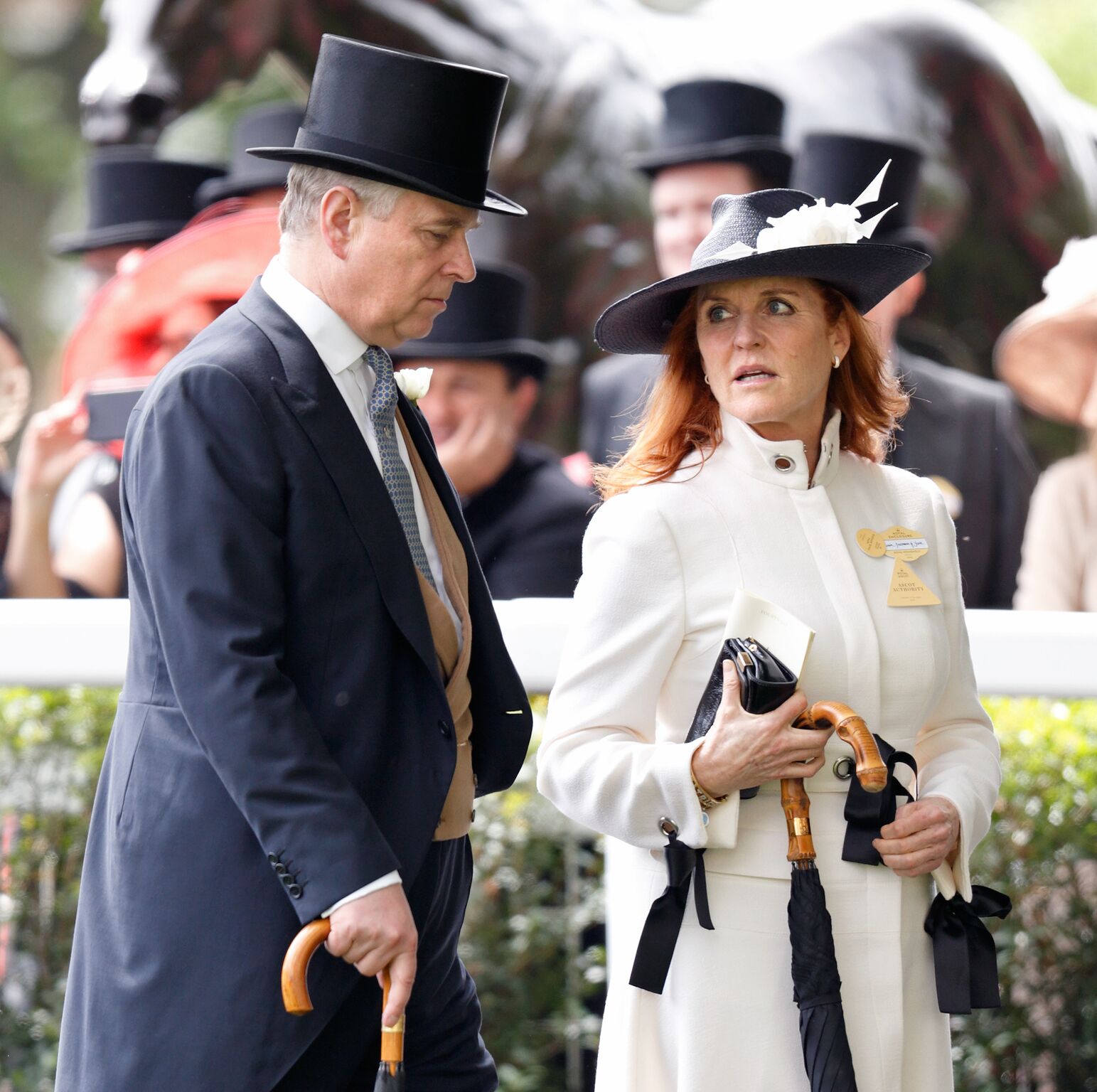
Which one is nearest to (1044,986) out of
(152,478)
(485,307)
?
(485,307)

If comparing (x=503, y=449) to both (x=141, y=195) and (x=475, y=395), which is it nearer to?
(x=475, y=395)

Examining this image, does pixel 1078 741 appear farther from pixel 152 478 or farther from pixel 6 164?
pixel 6 164

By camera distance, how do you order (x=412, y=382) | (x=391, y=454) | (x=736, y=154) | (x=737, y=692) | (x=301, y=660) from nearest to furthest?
1. (x=301, y=660)
2. (x=737, y=692)
3. (x=391, y=454)
4. (x=412, y=382)
5. (x=736, y=154)

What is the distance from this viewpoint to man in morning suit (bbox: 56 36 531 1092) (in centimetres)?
166

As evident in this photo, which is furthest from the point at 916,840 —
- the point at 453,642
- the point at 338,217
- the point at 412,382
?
the point at 338,217

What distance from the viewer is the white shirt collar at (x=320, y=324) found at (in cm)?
189

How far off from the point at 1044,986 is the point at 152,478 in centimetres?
306

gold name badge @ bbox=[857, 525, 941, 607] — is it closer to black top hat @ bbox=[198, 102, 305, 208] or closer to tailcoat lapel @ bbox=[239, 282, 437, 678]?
tailcoat lapel @ bbox=[239, 282, 437, 678]

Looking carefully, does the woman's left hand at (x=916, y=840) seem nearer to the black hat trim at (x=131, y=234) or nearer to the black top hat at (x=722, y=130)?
the black top hat at (x=722, y=130)

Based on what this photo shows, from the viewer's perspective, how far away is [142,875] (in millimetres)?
1766

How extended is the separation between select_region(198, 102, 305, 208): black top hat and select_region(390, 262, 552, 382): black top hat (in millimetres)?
639

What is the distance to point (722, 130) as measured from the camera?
3.97 metres

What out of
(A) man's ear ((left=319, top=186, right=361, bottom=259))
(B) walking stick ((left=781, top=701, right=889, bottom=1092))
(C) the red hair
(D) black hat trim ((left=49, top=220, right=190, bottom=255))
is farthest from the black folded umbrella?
(D) black hat trim ((left=49, top=220, right=190, bottom=255))

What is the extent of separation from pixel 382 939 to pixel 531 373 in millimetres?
2587
